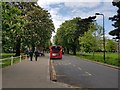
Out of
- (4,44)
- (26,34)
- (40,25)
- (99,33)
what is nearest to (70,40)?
(99,33)

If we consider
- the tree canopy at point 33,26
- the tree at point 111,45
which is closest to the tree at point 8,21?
the tree canopy at point 33,26

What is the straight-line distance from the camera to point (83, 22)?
97.7 m

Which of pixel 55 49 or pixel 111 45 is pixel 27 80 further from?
pixel 111 45

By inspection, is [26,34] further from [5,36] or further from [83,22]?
[83,22]

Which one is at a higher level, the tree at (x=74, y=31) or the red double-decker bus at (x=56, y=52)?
the tree at (x=74, y=31)

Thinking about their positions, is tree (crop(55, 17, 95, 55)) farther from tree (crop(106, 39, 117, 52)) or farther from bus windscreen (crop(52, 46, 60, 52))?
bus windscreen (crop(52, 46, 60, 52))

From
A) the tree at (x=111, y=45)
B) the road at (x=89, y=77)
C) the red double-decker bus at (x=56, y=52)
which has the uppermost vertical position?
the tree at (x=111, y=45)

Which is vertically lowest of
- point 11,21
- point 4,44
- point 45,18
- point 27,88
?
point 27,88

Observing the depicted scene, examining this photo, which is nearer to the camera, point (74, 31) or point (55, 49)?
point (55, 49)

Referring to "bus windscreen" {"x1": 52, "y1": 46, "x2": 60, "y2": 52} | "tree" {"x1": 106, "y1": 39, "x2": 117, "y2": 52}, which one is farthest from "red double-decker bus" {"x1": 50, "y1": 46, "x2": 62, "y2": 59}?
"tree" {"x1": 106, "y1": 39, "x2": 117, "y2": 52}

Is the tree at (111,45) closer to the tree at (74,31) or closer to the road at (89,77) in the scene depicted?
the tree at (74,31)

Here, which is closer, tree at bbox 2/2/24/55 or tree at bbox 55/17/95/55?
tree at bbox 2/2/24/55

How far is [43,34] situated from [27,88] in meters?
54.8

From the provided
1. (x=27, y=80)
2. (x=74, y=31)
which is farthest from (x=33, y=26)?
(x=27, y=80)
